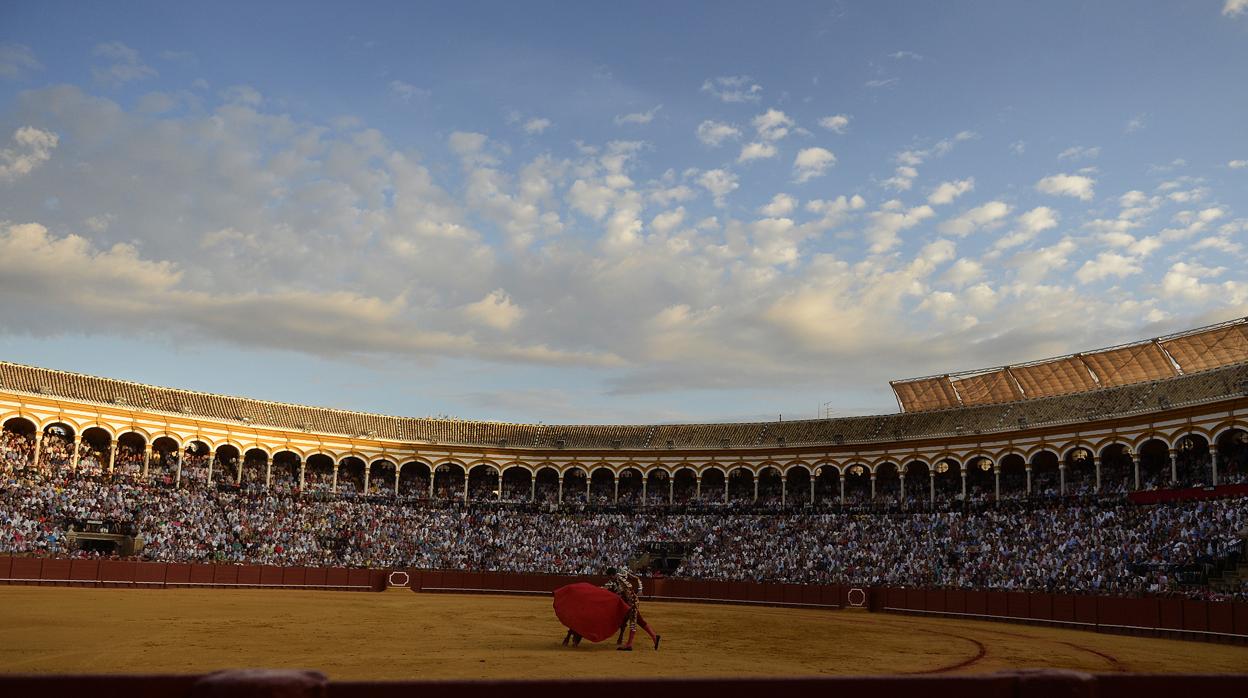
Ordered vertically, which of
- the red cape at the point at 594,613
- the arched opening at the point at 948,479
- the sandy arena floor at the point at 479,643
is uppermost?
the arched opening at the point at 948,479

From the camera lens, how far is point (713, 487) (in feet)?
177

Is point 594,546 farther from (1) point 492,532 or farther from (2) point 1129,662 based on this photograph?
(2) point 1129,662

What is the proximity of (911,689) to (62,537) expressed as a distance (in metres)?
39.9

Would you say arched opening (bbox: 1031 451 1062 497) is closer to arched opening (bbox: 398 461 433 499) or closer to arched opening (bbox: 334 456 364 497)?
arched opening (bbox: 398 461 433 499)

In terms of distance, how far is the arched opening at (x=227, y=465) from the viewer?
4780 cm

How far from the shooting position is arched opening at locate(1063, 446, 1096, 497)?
4036 cm

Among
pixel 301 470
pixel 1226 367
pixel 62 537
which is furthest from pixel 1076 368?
pixel 62 537

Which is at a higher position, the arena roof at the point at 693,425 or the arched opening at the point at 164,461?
the arena roof at the point at 693,425

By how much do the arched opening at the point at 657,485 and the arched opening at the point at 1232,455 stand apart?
2786 cm

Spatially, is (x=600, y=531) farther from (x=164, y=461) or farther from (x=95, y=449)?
(x=95, y=449)

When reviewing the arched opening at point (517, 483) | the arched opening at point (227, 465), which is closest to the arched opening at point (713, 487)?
the arched opening at point (517, 483)

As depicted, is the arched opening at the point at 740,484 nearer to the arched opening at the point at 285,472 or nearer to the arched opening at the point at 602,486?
the arched opening at the point at 602,486

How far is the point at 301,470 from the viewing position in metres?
50.7

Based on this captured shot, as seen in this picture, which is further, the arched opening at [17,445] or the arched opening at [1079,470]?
the arched opening at [1079,470]
